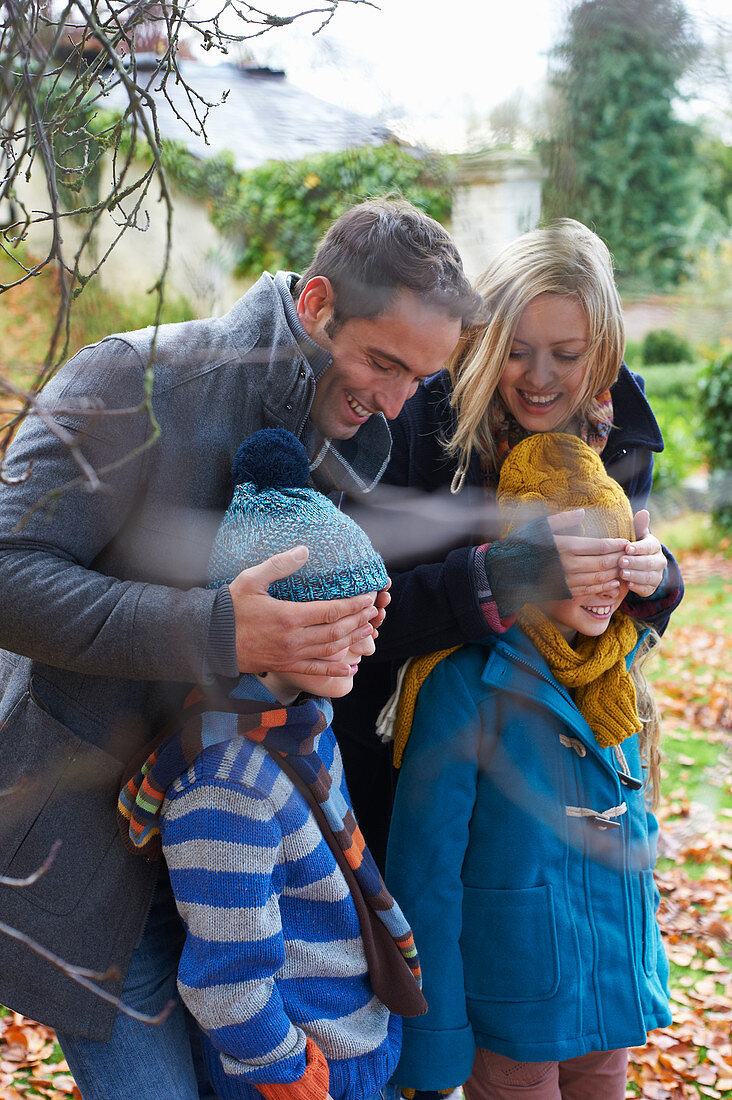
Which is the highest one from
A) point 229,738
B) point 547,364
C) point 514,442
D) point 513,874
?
point 547,364

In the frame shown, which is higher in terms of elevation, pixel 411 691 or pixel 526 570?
pixel 526 570

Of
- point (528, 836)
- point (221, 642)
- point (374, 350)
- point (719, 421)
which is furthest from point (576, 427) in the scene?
point (719, 421)

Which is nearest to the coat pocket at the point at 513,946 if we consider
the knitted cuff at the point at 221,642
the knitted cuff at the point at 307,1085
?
the knitted cuff at the point at 307,1085

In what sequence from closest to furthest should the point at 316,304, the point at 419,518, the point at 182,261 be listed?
the point at 182,261, the point at 316,304, the point at 419,518

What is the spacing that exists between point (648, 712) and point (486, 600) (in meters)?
0.52

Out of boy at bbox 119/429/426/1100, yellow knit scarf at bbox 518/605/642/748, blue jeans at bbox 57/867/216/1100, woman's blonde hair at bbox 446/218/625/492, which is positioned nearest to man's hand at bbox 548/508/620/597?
yellow knit scarf at bbox 518/605/642/748

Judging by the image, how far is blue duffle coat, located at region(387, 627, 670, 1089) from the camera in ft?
5.08

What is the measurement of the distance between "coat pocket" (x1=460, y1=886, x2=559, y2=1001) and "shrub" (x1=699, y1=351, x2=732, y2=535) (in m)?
5.09

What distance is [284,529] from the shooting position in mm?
1207

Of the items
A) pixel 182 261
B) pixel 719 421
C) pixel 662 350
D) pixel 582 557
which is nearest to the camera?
pixel 182 261

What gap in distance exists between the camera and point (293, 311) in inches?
53.1

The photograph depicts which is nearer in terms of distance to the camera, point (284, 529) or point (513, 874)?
point (284, 529)

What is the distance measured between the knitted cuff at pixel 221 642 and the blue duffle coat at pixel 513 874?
56cm

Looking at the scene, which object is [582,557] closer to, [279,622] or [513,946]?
[279,622]
